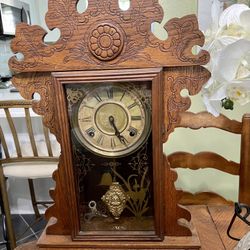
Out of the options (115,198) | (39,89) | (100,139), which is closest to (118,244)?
(115,198)

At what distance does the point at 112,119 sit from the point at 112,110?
0.06 feet

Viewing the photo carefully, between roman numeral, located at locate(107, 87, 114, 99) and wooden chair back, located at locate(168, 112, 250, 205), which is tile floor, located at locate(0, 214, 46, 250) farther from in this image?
roman numeral, located at locate(107, 87, 114, 99)

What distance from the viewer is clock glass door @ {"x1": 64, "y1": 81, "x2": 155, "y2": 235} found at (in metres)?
0.63

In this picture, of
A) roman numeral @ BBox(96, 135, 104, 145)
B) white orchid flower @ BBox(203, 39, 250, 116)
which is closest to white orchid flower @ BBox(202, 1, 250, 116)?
white orchid flower @ BBox(203, 39, 250, 116)

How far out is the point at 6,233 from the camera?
5.52 ft

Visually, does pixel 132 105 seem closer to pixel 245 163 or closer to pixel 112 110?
pixel 112 110

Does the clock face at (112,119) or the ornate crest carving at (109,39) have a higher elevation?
the ornate crest carving at (109,39)

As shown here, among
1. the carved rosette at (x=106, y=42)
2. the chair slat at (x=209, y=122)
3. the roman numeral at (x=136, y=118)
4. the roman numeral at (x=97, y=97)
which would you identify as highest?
the carved rosette at (x=106, y=42)

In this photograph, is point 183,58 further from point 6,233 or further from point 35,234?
point 35,234

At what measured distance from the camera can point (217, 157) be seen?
957mm

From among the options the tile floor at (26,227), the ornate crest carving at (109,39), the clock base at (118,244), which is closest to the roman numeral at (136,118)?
the ornate crest carving at (109,39)

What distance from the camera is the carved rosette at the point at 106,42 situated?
58 cm

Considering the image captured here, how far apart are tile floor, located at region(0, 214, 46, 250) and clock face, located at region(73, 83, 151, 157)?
151cm

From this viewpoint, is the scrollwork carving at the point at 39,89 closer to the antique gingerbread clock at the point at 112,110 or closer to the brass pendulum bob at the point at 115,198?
the antique gingerbread clock at the point at 112,110
